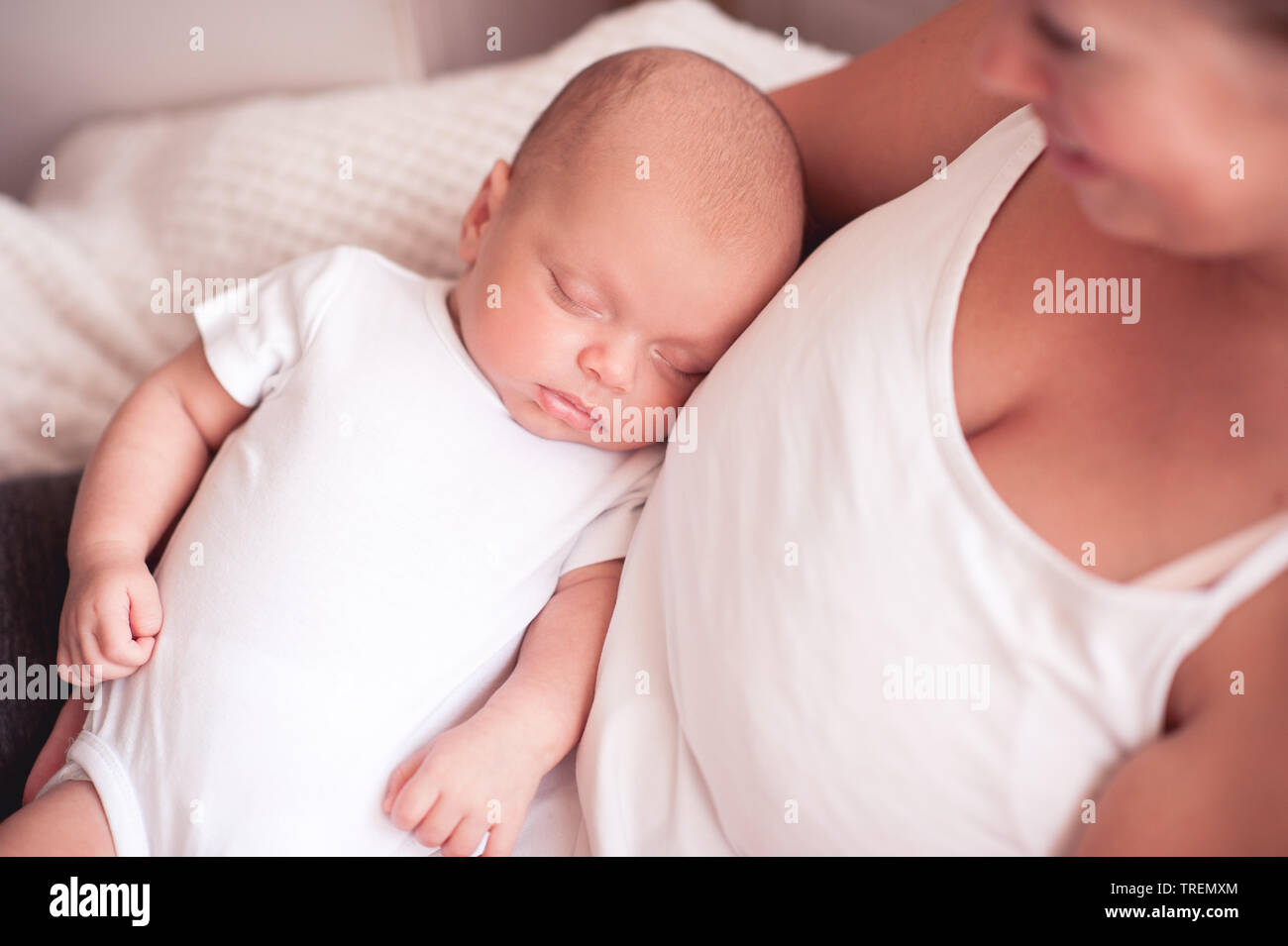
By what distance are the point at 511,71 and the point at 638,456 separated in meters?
0.76

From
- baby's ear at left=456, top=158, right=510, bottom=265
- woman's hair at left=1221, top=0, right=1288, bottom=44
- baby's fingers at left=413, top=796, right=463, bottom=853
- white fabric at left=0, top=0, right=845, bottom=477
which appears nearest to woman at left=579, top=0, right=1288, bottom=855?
woman's hair at left=1221, top=0, right=1288, bottom=44

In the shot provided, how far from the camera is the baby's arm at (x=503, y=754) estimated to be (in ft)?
2.83

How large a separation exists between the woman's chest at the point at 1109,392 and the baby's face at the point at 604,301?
28 cm

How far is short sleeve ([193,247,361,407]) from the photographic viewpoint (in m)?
1.07

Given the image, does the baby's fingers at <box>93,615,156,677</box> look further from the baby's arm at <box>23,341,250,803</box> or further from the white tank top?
the white tank top

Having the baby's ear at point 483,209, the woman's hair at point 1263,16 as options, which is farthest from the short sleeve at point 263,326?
the woman's hair at point 1263,16

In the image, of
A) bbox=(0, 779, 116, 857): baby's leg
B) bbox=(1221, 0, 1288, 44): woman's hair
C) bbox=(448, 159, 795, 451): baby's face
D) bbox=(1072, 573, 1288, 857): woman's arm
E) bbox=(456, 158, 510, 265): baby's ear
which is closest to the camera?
bbox=(1221, 0, 1288, 44): woman's hair

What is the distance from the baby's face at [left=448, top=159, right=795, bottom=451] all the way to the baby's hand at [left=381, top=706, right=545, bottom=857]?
34 centimetres

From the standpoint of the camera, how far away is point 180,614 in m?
0.92

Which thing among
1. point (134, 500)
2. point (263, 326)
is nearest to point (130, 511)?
point (134, 500)

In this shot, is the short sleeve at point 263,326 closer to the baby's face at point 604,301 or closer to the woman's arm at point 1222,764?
the baby's face at point 604,301

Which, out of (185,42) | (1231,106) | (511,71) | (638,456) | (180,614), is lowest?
(180,614)
